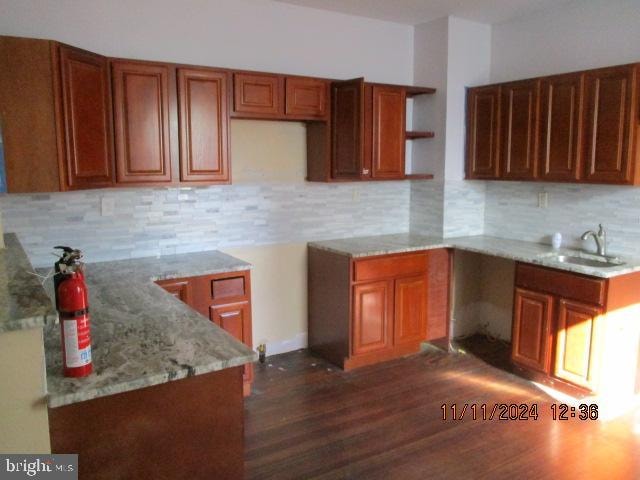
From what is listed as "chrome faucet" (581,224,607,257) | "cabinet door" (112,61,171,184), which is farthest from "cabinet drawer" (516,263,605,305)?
"cabinet door" (112,61,171,184)

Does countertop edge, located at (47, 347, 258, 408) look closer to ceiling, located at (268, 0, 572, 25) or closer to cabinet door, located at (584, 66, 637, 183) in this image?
cabinet door, located at (584, 66, 637, 183)

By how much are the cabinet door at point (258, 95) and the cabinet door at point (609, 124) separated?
199 centimetres

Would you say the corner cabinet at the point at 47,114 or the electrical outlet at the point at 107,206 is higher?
the corner cabinet at the point at 47,114

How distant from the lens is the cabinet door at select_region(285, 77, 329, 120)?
11.7ft

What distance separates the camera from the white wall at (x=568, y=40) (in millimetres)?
3391

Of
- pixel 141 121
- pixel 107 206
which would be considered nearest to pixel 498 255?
pixel 141 121

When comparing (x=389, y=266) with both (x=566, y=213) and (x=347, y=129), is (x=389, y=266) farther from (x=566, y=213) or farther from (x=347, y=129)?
(x=566, y=213)

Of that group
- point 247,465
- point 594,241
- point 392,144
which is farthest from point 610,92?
point 247,465

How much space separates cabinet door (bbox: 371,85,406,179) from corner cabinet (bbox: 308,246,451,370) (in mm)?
671

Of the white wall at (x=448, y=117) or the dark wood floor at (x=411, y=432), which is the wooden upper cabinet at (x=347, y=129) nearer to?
the white wall at (x=448, y=117)

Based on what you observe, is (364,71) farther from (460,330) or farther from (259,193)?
(460,330)

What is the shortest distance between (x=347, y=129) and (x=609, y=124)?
1677mm

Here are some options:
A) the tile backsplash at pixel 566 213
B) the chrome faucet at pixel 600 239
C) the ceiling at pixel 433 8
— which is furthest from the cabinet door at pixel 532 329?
the ceiling at pixel 433 8

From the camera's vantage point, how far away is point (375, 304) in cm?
379
